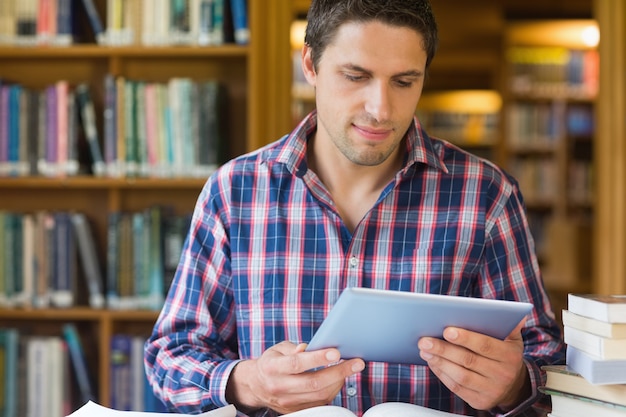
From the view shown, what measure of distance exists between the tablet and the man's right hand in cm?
2

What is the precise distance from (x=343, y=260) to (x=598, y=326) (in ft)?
1.70

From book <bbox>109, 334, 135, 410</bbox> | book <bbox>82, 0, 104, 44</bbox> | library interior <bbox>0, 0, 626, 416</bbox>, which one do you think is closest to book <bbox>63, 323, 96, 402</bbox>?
library interior <bbox>0, 0, 626, 416</bbox>

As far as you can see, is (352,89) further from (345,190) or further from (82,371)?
(82,371)

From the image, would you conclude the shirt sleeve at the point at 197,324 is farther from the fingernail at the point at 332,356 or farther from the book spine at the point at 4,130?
the book spine at the point at 4,130

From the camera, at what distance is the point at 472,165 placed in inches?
60.7

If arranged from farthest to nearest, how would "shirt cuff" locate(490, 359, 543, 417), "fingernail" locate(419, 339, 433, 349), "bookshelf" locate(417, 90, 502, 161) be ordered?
"bookshelf" locate(417, 90, 502, 161) < "shirt cuff" locate(490, 359, 543, 417) < "fingernail" locate(419, 339, 433, 349)

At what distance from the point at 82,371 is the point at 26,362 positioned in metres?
0.20

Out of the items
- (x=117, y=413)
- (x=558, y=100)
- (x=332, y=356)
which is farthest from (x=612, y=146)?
(x=558, y=100)

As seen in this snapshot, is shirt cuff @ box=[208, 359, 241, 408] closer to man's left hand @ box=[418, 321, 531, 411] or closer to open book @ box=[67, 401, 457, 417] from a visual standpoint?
open book @ box=[67, 401, 457, 417]

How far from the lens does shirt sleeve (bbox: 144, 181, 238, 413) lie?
1.38m

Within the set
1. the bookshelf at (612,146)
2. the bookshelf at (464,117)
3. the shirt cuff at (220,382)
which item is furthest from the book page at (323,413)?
the bookshelf at (464,117)

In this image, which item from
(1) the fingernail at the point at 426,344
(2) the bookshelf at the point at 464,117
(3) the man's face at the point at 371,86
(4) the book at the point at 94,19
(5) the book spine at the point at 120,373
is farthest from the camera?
(2) the bookshelf at the point at 464,117

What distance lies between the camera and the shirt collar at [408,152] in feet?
4.96

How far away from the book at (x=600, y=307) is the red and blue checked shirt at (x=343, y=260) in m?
0.31
